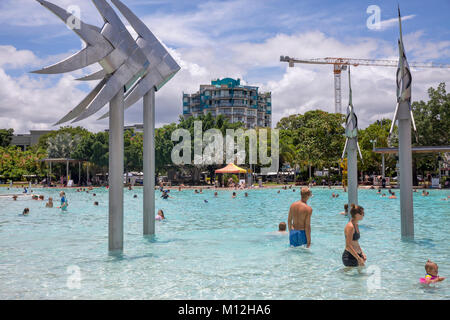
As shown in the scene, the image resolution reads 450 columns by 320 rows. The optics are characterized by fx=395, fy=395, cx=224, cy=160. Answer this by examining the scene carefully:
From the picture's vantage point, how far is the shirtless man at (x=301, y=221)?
29.3ft

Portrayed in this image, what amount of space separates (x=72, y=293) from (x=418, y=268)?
6.93 meters

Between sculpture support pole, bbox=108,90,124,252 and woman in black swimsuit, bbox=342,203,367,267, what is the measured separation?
5080 mm

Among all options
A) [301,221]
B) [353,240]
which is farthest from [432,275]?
[301,221]

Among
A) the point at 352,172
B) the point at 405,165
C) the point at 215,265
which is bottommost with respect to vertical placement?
the point at 215,265

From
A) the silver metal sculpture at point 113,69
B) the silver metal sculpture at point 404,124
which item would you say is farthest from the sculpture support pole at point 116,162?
the silver metal sculpture at point 404,124

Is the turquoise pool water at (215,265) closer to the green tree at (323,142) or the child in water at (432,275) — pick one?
the child in water at (432,275)

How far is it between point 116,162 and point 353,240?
540 cm

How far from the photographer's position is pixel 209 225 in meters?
16.9

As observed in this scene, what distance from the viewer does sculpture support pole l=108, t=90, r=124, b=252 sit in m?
9.09

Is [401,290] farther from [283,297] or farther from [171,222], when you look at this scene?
[171,222]

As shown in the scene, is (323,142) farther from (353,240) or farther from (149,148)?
(353,240)

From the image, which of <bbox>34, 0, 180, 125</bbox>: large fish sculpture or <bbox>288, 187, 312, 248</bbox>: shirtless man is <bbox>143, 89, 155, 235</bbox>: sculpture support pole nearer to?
<bbox>34, 0, 180, 125</bbox>: large fish sculpture

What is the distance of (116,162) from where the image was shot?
29.9ft

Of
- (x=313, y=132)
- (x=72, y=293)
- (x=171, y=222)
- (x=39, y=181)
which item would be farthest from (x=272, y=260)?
(x=39, y=181)
